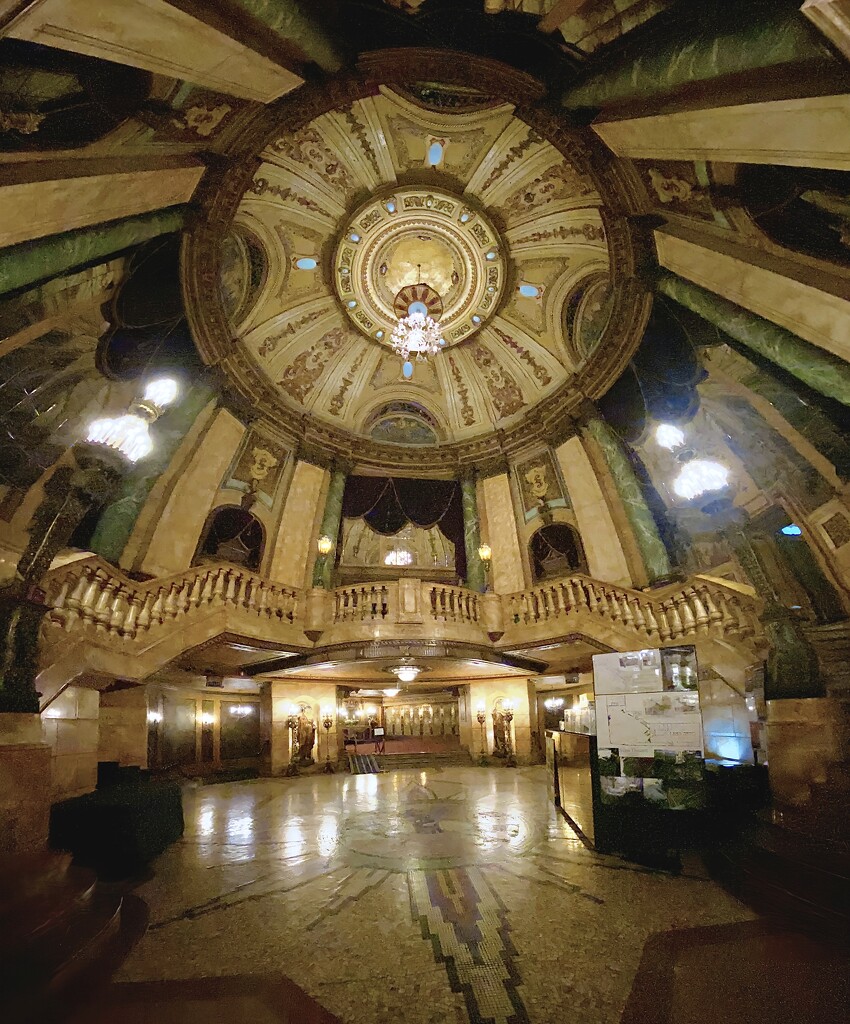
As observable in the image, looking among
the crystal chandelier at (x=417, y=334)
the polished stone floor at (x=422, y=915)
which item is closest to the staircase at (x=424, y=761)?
the polished stone floor at (x=422, y=915)

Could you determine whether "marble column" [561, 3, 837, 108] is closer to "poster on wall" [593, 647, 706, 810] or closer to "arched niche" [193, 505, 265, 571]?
"poster on wall" [593, 647, 706, 810]

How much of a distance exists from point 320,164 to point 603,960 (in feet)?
47.8

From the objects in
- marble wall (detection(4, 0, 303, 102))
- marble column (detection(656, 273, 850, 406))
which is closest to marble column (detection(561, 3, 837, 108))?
marble column (detection(656, 273, 850, 406))

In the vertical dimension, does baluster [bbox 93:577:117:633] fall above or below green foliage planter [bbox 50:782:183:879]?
above

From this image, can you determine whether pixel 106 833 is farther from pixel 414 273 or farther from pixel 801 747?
pixel 414 273

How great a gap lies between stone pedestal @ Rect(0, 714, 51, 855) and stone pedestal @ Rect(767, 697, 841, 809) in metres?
8.29

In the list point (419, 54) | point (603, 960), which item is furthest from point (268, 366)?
point (603, 960)

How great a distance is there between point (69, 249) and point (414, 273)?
9.77 meters

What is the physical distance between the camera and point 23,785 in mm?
5012

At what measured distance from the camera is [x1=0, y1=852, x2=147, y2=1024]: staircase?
2.41m

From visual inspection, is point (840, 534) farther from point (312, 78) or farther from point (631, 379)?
point (312, 78)

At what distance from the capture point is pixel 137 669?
8.53 m

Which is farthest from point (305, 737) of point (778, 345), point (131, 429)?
point (778, 345)

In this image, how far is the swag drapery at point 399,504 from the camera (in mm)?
16469
